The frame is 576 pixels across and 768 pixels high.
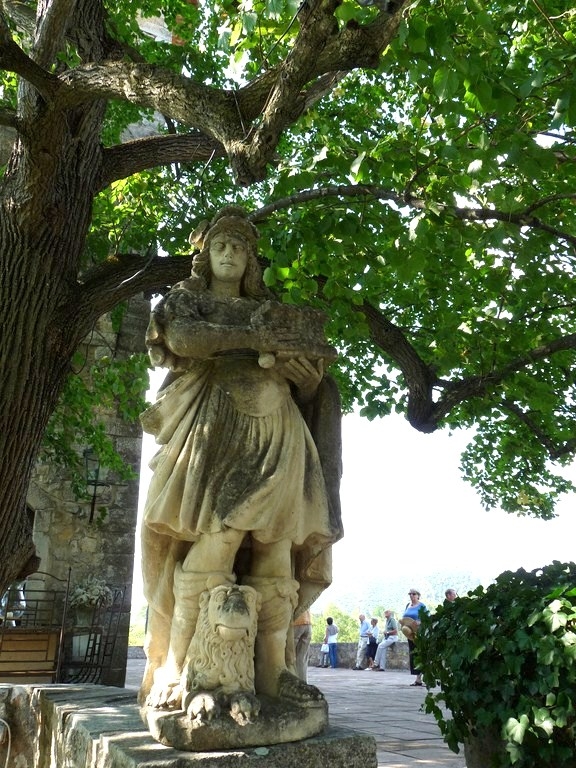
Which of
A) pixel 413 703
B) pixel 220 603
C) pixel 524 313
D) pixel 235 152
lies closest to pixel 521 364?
pixel 524 313

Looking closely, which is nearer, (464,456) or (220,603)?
(220,603)

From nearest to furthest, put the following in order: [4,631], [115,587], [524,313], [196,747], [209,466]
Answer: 1. [196,747]
2. [209,466]
3. [4,631]
4. [524,313]
5. [115,587]

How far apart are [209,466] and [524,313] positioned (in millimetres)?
6242

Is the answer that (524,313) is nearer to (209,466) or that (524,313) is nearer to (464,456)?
(464,456)

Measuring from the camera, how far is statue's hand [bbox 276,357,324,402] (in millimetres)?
3156

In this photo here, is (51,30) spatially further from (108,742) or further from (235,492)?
(108,742)

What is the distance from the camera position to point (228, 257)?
3398mm

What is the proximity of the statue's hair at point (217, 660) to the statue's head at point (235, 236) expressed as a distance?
1415 millimetres

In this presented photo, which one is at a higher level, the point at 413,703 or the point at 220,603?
the point at 220,603

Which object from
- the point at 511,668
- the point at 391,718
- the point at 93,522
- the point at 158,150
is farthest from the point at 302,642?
the point at 93,522

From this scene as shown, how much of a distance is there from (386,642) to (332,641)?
6.28 ft

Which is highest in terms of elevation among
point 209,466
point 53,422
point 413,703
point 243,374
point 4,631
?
point 53,422

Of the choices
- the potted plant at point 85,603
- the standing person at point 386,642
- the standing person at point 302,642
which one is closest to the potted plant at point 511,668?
the standing person at point 302,642

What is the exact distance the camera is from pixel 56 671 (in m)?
6.60
